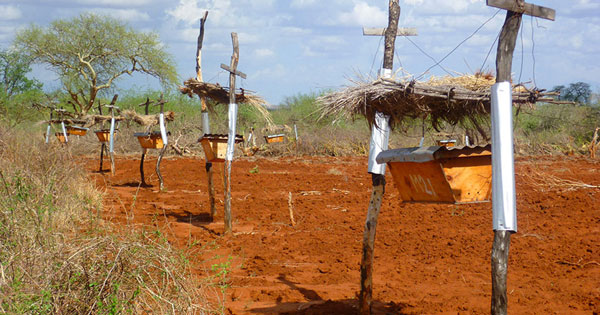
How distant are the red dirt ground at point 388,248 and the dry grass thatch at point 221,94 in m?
2.07

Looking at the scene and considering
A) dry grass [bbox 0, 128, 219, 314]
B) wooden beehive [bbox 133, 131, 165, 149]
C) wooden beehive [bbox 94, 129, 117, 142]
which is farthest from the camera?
wooden beehive [bbox 94, 129, 117, 142]

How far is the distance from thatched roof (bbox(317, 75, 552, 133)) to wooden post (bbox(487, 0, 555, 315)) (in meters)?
0.36

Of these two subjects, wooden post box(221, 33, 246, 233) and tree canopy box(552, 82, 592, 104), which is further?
tree canopy box(552, 82, 592, 104)

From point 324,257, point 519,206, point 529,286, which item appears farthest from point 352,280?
point 519,206

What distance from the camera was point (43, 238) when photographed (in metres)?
5.23

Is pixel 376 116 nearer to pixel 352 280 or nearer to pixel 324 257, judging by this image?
pixel 352 280

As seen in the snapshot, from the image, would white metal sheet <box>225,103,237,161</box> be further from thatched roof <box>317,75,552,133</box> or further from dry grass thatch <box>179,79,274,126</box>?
thatched roof <box>317,75,552,133</box>

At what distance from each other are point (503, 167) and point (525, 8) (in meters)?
1.11

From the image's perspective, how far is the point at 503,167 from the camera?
13.4ft

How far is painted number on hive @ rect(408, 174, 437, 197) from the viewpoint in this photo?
4824 millimetres

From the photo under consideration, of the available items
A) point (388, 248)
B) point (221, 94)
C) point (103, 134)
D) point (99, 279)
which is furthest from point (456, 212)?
point (103, 134)

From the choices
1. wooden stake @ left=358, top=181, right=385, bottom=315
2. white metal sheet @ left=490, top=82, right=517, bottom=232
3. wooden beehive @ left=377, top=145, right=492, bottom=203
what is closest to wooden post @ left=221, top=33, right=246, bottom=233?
wooden stake @ left=358, top=181, right=385, bottom=315

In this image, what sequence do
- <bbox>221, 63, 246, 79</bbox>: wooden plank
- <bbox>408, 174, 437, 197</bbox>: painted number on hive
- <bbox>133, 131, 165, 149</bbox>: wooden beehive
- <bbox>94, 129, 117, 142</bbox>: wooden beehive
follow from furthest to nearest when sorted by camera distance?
1. <bbox>94, 129, 117, 142</bbox>: wooden beehive
2. <bbox>133, 131, 165, 149</bbox>: wooden beehive
3. <bbox>221, 63, 246, 79</bbox>: wooden plank
4. <bbox>408, 174, 437, 197</bbox>: painted number on hive

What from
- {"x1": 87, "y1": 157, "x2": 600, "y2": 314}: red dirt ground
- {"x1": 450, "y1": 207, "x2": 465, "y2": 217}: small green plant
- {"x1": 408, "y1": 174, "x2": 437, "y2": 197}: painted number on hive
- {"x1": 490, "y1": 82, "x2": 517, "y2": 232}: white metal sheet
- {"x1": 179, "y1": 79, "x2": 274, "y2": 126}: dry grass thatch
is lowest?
{"x1": 87, "y1": 157, "x2": 600, "y2": 314}: red dirt ground
